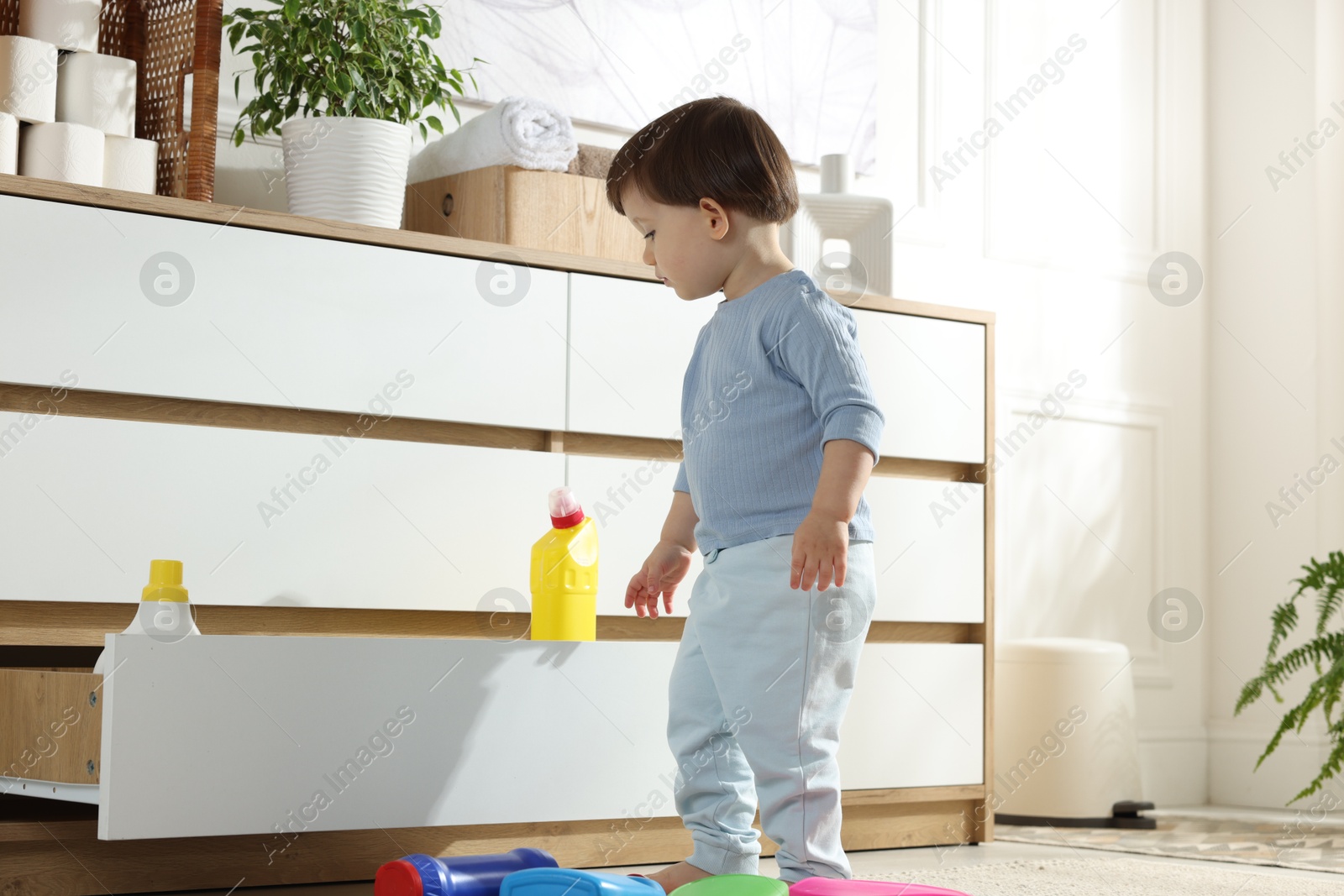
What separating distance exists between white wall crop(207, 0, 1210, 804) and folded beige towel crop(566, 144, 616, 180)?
0.66 meters

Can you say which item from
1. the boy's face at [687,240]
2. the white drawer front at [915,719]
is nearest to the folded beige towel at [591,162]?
the boy's face at [687,240]

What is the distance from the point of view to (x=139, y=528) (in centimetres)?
154

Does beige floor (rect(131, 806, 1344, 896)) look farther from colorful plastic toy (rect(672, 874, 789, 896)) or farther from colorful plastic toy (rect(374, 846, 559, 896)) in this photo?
colorful plastic toy (rect(672, 874, 789, 896))

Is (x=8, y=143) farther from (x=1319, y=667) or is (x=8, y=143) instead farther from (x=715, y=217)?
(x=1319, y=667)

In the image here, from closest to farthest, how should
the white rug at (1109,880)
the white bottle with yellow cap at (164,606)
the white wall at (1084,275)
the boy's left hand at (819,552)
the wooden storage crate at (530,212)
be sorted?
the boy's left hand at (819,552), the white bottle with yellow cap at (164,606), the white rug at (1109,880), the wooden storage crate at (530,212), the white wall at (1084,275)

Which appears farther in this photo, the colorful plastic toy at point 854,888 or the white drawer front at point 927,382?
the white drawer front at point 927,382

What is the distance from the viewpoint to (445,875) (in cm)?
122

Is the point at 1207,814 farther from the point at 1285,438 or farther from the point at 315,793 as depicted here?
the point at 315,793

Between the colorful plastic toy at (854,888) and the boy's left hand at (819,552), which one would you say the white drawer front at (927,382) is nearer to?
the boy's left hand at (819,552)

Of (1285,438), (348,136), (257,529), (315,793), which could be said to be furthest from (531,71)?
(1285,438)

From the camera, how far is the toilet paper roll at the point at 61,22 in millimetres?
1759

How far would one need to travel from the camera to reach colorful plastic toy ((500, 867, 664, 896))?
1147 mm

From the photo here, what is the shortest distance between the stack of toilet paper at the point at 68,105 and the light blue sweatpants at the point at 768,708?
0.92 metres

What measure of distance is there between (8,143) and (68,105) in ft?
0.35
